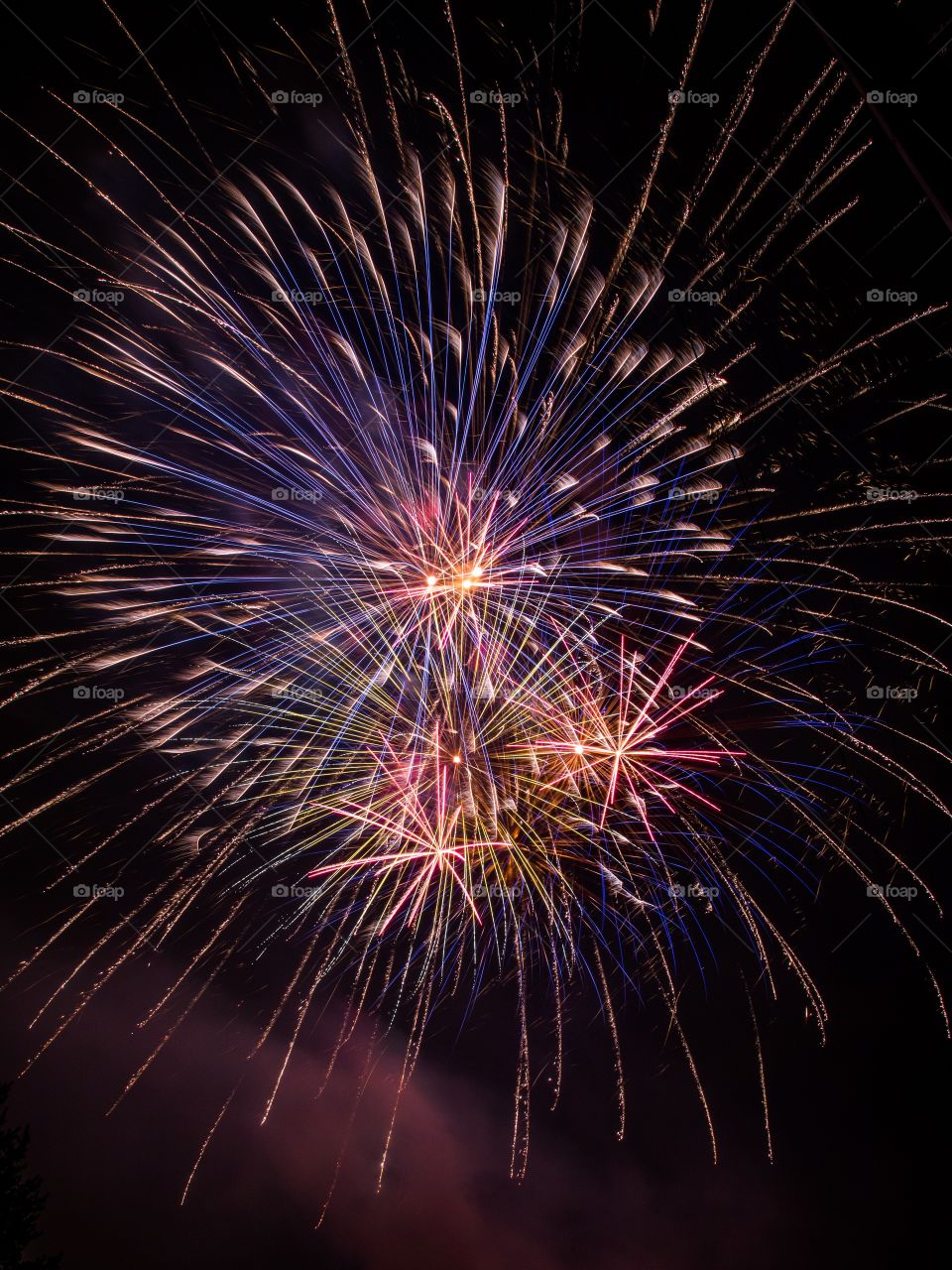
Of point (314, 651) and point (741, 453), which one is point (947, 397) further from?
point (314, 651)

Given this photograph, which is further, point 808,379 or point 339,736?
point 339,736

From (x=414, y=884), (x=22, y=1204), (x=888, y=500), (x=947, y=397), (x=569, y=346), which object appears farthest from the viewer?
(x=22, y=1204)

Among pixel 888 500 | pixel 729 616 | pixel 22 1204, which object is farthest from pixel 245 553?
pixel 22 1204

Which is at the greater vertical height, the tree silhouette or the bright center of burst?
the bright center of burst

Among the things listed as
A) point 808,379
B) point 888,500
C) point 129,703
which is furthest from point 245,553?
point 888,500

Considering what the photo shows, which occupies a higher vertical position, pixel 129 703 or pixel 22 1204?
pixel 129 703

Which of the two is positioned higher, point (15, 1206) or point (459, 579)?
point (459, 579)

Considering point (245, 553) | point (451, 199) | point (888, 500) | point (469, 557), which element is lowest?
point (245, 553)

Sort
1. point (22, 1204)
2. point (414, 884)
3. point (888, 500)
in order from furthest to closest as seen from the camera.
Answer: point (22, 1204), point (414, 884), point (888, 500)

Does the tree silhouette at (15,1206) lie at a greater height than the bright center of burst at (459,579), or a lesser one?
lesser
